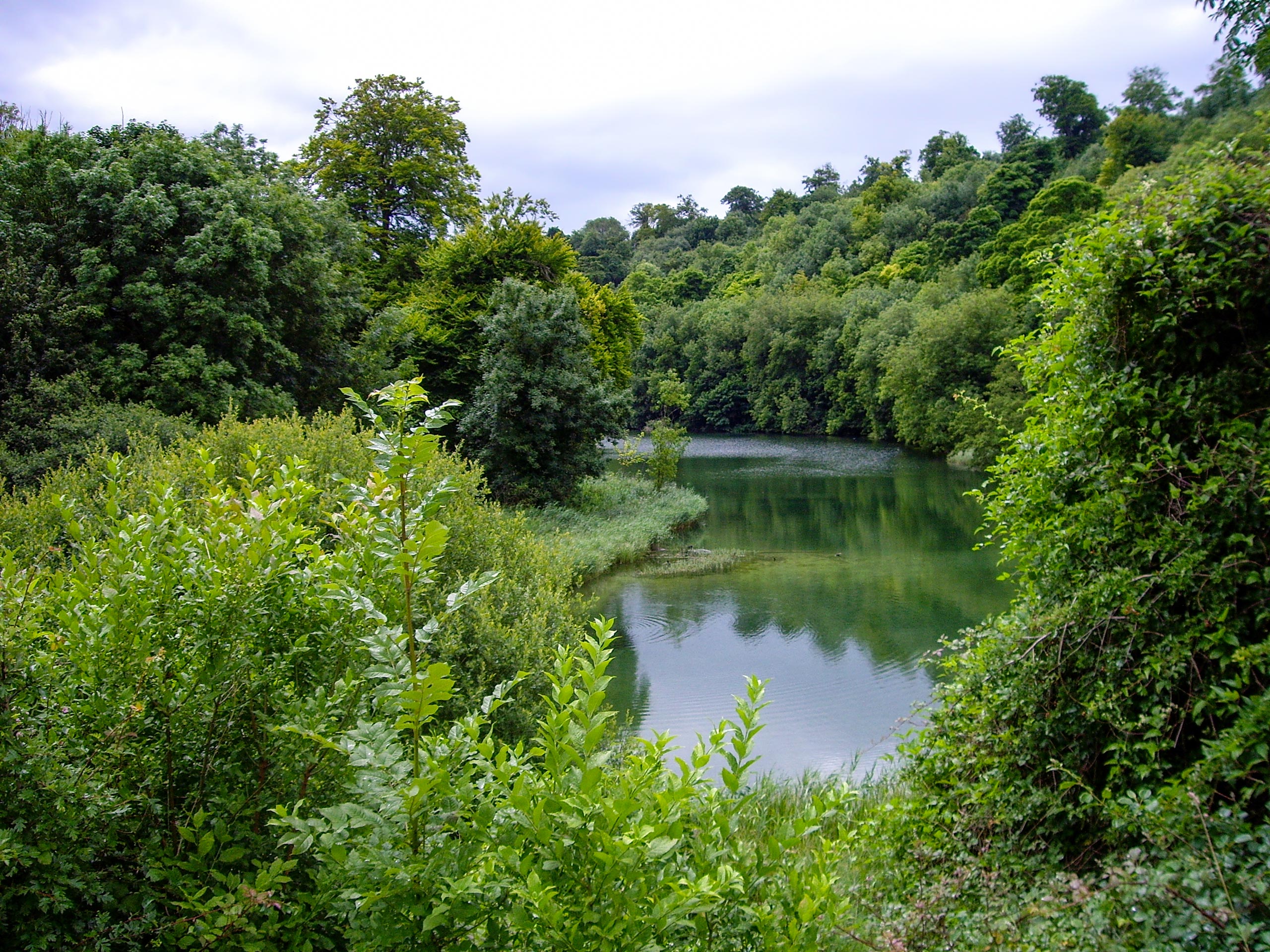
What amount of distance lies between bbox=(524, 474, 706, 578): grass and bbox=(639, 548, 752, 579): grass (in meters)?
0.71

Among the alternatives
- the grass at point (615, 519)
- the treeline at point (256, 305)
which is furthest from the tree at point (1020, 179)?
the grass at point (615, 519)

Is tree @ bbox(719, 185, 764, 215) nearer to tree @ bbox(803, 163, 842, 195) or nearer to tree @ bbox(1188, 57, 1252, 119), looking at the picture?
tree @ bbox(803, 163, 842, 195)

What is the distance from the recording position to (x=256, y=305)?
16.5 meters

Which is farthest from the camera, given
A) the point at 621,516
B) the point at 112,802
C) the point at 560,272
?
the point at 560,272

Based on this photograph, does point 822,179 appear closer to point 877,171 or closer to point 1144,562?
point 877,171

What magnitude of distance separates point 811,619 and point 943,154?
88.1 meters

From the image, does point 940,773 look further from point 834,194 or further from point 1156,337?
point 834,194

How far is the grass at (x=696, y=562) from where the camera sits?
17719 millimetres

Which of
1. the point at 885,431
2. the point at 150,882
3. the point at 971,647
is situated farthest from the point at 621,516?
the point at 885,431

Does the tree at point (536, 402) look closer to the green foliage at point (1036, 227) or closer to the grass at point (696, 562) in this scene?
the grass at point (696, 562)

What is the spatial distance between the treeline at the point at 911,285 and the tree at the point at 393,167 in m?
19.8

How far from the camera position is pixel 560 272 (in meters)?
25.3

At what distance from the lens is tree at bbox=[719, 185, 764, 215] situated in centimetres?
12112

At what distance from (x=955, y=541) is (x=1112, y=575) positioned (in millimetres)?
17327
